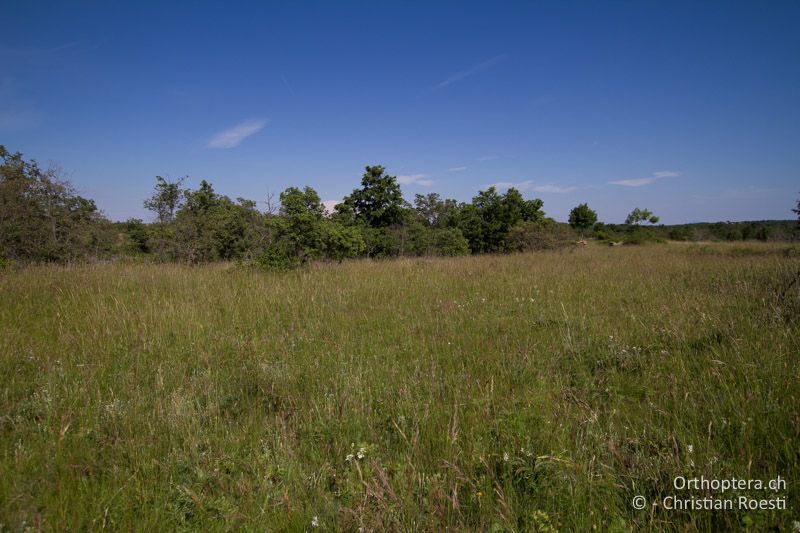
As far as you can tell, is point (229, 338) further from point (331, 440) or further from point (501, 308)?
point (501, 308)

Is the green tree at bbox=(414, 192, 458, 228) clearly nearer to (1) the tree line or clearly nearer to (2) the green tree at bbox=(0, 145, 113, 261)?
(1) the tree line

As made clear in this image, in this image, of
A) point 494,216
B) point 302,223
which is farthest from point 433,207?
point 302,223

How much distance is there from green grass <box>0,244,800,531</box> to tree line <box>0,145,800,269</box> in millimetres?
5737

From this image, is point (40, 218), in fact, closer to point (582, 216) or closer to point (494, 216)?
point (494, 216)

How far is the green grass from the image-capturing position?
1.59 meters

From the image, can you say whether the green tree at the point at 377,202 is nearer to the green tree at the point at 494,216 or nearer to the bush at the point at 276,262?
the green tree at the point at 494,216

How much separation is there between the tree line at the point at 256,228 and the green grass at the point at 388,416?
5.74 meters

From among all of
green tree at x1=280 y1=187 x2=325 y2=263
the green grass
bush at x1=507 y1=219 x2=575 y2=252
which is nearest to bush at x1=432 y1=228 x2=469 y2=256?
bush at x1=507 y1=219 x2=575 y2=252

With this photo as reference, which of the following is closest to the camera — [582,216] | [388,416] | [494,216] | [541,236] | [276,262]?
[388,416]

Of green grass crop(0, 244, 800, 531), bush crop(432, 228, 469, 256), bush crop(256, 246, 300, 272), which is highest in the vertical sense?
bush crop(432, 228, 469, 256)

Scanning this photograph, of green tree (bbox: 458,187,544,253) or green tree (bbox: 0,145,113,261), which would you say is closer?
green tree (bbox: 0,145,113,261)

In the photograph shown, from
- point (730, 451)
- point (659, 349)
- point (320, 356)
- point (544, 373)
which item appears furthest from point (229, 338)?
point (659, 349)

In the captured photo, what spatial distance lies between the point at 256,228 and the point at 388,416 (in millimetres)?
21346

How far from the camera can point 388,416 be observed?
2303 mm
